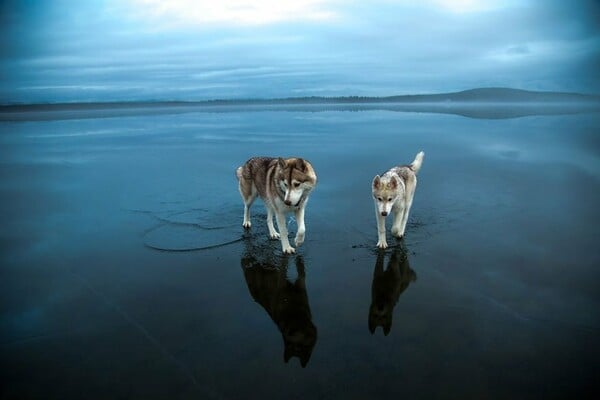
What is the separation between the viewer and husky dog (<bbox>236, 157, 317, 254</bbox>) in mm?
6566

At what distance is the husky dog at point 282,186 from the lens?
6.57m

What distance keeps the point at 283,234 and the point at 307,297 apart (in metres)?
1.67

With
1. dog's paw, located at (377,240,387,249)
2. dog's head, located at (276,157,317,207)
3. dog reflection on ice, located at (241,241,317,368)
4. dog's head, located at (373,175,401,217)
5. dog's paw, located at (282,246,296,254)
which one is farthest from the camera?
dog's paw, located at (377,240,387,249)

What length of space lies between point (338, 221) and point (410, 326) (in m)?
4.44

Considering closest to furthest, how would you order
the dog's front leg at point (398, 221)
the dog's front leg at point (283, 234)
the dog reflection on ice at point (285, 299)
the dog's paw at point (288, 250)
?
the dog reflection on ice at point (285, 299)
the dog's front leg at point (283, 234)
the dog's paw at point (288, 250)
the dog's front leg at point (398, 221)

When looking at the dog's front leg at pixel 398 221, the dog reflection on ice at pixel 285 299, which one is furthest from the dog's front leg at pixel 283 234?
the dog's front leg at pixel 398 221

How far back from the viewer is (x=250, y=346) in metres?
4.81

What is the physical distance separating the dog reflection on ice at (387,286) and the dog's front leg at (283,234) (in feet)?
5.48

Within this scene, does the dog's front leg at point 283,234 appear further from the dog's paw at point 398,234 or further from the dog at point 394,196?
the dog's paw at point 398,234

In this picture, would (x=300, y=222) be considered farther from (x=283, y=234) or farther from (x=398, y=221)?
(x=398, y=221)

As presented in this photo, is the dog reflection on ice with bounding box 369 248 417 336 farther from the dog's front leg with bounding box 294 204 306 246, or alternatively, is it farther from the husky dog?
the husky dog

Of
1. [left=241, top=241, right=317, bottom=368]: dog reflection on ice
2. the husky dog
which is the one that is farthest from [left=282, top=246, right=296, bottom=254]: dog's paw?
[left=241, top=241, right=317, bottom=368]: dog reflection on ice

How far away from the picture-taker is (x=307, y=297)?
5.94 m

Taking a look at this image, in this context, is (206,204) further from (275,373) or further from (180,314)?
(275,373)
